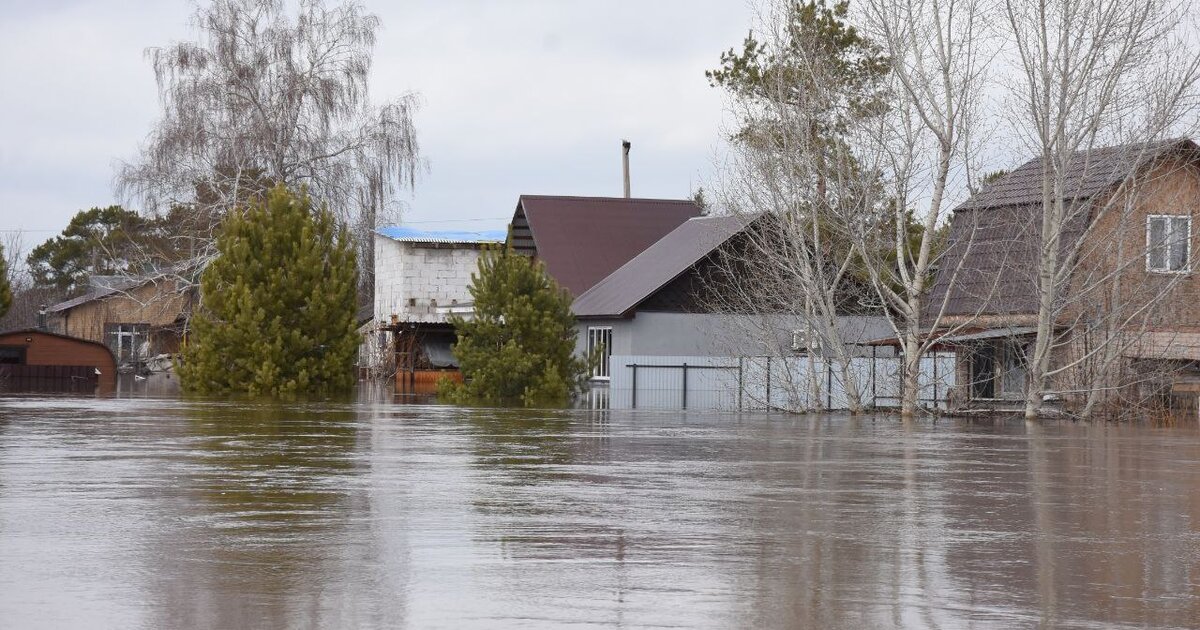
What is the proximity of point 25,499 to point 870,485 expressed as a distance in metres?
6.76

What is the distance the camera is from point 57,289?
10969 cm

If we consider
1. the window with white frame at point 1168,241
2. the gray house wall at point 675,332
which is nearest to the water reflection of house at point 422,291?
the gray house wall at point 675,332

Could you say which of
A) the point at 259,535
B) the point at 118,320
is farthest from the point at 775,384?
the point at 118,320

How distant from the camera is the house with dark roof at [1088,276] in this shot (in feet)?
93.3

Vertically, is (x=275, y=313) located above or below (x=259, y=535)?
above

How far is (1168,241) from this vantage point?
3216 centimetres

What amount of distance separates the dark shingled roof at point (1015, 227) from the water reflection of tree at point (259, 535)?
16064mm

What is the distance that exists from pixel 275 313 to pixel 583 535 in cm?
2827

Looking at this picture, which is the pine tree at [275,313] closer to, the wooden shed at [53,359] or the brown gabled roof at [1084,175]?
the brown gabled roof at [1084,175]

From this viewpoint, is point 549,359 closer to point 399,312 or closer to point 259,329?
point 259,329

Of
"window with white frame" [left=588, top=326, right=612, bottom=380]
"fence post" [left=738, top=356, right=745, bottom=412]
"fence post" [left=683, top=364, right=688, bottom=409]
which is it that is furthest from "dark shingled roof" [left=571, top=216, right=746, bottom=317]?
"fence post" [left=738, top=356, right=745, bottom=412]

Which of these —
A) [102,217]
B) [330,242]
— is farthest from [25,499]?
[102,217]

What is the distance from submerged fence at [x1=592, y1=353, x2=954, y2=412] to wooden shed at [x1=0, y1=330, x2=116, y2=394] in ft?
78.1

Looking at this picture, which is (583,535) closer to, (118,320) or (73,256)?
(118,320)
